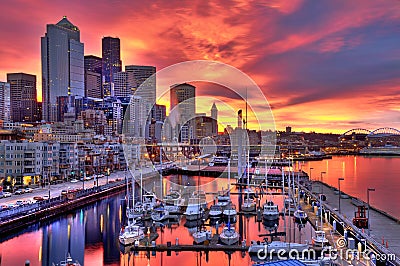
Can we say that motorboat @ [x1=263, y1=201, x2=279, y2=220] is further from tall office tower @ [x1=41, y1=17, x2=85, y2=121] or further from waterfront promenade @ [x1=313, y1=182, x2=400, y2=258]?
tall office tower @ [x1=41, y1=17, x2=85, y2=121]

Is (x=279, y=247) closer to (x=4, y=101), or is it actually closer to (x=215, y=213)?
(x=215, y=213)

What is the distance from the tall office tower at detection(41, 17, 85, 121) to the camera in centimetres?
12256

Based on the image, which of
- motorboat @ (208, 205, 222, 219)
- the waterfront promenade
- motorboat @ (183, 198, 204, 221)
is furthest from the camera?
motorboat @ (208, 205, 222, 219)

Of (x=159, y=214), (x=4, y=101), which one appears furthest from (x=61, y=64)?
(x=159, y=214)

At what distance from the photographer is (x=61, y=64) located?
413ft

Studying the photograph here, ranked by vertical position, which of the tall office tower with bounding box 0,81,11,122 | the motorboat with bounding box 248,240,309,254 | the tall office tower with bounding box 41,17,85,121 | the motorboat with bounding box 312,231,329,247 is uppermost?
the tall office tower with bounding box 41,17,85,121

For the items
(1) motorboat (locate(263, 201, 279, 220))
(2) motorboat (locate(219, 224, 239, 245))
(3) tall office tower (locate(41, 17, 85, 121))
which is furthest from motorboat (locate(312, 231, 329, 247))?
(3) tall office tower (locate(41, 17, 85, 121))

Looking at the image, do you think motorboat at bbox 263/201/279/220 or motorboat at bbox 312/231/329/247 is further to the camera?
motorboat at bbox 263/201/279/220

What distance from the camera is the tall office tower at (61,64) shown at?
122562mm

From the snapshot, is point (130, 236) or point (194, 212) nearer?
point (130, 236)

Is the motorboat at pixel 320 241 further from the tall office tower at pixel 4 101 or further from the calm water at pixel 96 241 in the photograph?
the tall office tower at pixel 4 101

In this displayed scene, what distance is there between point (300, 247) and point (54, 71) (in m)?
126

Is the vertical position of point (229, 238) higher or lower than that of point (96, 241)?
higher

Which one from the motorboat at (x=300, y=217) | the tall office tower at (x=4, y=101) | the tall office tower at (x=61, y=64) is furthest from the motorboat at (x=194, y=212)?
the tall office tower at (x=61, y=64)
